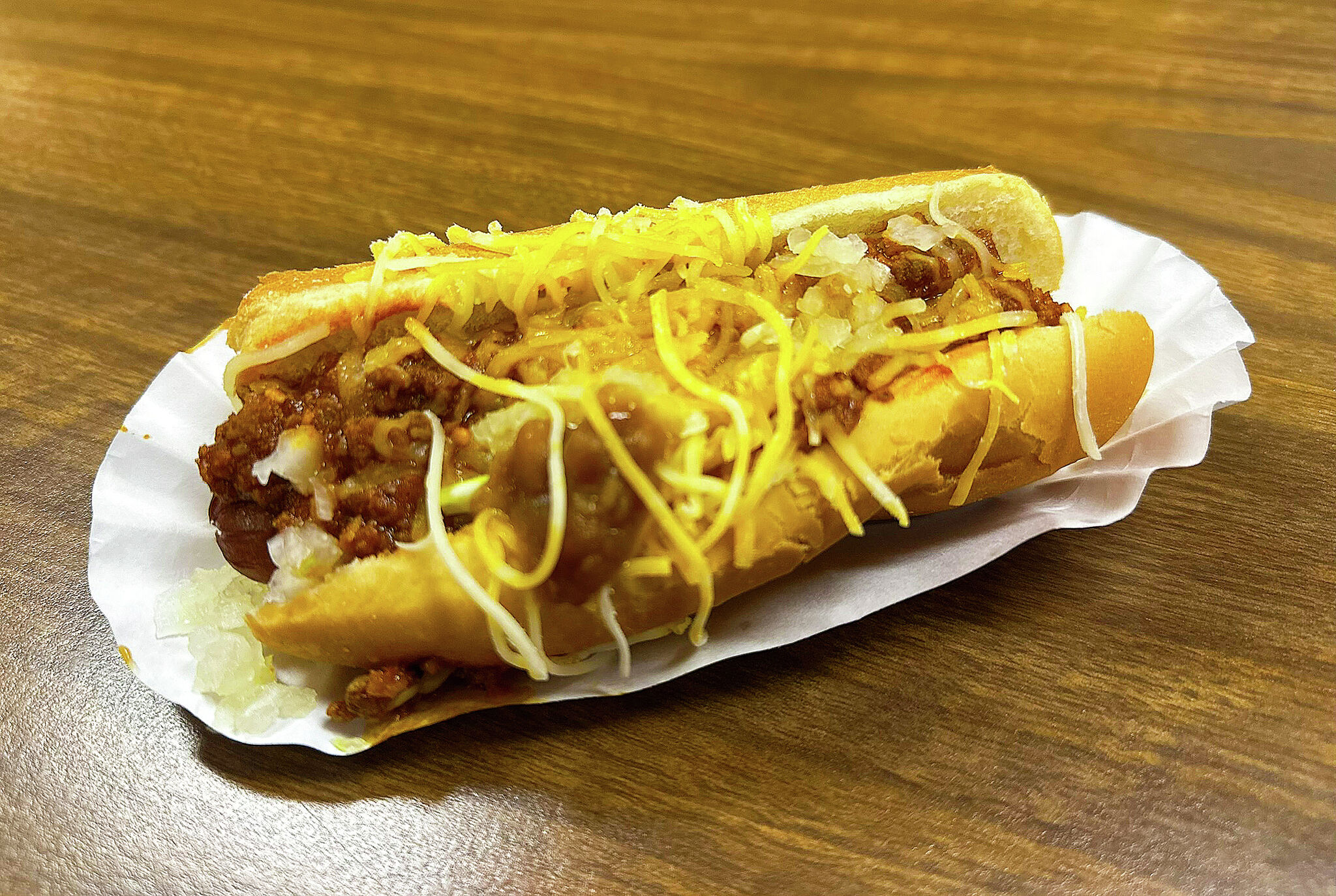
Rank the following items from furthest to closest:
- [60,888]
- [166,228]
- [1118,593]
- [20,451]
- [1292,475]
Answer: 1. [166,228]
2. [20,451]
3. [1292,475]
4. [1118,593]
5. [60,888]

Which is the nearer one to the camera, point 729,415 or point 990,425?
point 729,415

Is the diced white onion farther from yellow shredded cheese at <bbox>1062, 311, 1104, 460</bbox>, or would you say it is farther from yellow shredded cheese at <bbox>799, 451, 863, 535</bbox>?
yellow shredded cheese at <bbox>1062, 311, 1104, 460</bbox>

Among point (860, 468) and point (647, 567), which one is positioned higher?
point (860, 468)

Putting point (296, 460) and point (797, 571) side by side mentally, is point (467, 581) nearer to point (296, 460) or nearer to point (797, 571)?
point (296, 460)

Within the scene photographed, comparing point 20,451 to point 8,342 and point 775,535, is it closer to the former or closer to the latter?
point 8,342

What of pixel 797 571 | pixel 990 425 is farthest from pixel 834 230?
pixel 797 571

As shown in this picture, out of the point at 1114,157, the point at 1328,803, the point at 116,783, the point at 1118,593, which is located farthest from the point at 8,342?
the point at 1114,157

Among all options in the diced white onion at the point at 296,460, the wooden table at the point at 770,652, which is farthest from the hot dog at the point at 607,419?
the wooden table at the point at 770,652
